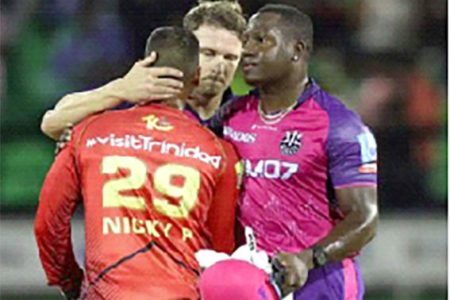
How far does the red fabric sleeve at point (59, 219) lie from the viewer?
14.9 feet

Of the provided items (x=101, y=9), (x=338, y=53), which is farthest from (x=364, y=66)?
(x=101, y=9)

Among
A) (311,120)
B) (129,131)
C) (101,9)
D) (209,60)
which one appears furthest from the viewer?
(101,9)

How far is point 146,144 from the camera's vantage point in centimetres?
453

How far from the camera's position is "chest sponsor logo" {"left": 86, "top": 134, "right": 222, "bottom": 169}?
178 inches

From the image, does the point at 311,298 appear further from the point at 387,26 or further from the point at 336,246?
the point at 387,26

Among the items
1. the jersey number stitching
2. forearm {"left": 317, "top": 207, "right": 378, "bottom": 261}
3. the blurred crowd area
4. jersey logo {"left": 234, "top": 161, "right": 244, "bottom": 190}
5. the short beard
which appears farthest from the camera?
the blurred crowd area

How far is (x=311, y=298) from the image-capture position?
492 centimetres

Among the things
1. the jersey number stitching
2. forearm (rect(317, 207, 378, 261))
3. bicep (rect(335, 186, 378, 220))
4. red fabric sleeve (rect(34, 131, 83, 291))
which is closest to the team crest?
bicep (rect(335, 186, 378, 220))

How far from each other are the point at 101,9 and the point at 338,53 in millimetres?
1922

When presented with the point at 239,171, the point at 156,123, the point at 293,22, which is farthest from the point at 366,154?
the point at 156,123

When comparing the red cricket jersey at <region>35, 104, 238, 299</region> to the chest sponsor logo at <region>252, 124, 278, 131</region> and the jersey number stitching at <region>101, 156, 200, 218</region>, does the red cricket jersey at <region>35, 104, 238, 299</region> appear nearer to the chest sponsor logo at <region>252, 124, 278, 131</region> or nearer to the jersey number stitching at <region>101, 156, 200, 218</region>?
the jersey number stitching at <region>101, 156, 200, 218</region>

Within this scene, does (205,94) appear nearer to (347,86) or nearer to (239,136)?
(239,136)

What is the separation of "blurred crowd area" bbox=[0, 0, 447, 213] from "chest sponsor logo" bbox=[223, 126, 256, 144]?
16.3ft

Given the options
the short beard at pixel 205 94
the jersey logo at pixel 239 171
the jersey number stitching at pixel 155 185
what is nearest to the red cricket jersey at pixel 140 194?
the jersey number stitching at pixel 155 185
